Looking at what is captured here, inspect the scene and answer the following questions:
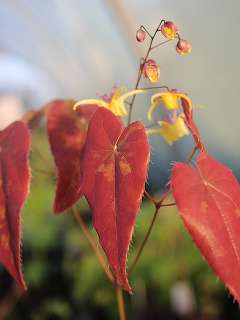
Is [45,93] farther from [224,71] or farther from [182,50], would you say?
[182,50]

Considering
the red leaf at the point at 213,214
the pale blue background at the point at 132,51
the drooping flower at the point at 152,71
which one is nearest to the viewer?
the red leaf at the point at 213,214

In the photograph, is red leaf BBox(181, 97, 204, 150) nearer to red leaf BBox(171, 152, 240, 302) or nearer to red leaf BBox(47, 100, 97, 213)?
red leaf BBox(171, 152, 240, 302)

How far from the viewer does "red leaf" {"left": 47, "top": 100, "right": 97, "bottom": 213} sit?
2.19 feet

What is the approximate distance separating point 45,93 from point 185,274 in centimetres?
225

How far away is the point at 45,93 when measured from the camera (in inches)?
156

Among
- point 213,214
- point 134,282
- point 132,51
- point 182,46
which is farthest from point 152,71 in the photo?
point 132,51

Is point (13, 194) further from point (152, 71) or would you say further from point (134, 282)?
point (134, 282)

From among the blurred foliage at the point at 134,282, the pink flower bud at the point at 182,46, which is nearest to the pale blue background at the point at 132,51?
the blurred foliage at the point at 134,282

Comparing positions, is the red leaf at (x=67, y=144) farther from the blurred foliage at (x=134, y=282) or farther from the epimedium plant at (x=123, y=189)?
the blurred foliage at (x=134, y=282)

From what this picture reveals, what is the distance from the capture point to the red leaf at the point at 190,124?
56cm

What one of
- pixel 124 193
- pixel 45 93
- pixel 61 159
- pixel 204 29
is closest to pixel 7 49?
pixel 45 93

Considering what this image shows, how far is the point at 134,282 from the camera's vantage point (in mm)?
2033

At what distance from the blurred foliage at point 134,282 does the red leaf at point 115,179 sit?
1318mm

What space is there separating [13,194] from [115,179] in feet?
0.40
